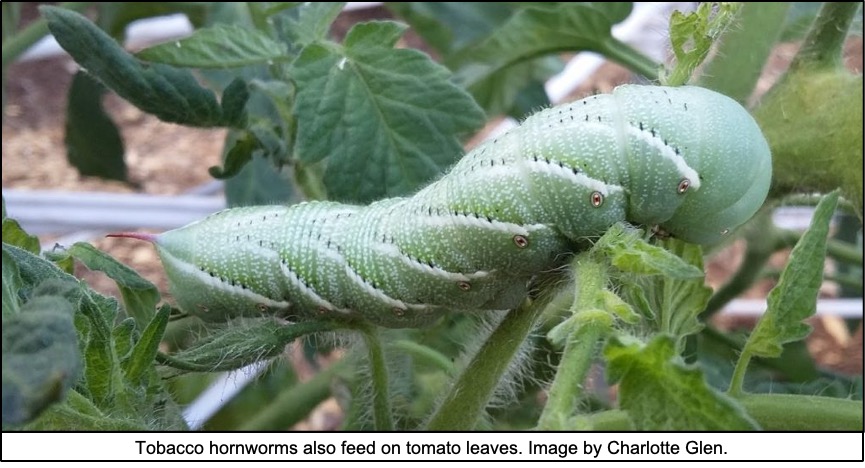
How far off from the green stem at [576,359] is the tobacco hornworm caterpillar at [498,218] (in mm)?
203

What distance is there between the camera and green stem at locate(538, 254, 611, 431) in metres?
0.46

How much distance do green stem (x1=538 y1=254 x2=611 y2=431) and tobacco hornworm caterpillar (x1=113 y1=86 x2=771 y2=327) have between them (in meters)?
0.20

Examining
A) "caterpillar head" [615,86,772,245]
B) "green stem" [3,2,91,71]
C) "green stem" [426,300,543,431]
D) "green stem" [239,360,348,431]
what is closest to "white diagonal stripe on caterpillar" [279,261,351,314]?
"green stem" [426,300,543,431]

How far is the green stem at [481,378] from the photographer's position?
2.39ft

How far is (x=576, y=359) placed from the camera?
0.48 m

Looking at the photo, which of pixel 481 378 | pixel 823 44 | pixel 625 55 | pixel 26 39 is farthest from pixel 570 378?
pixel 26 39

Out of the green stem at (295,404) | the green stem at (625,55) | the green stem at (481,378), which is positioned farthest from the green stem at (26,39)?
the green stem at (481,378)

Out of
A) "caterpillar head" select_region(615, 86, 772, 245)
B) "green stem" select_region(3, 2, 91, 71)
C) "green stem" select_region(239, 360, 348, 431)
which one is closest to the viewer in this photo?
"caterpillar head" select_region(615, 86, 772, 245)

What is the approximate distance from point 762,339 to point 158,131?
10.3ft

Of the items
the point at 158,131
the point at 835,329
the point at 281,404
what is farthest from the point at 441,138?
the point at 158,131

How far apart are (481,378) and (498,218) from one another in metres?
0.14

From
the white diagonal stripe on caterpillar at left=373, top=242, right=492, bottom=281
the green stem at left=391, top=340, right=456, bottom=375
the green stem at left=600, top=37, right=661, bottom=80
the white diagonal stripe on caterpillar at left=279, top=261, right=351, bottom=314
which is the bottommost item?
the green stem at left=391, top=340, right=456, bottom=375

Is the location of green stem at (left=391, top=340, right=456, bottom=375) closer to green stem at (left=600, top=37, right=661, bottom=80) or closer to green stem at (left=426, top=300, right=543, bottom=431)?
green stem at (left=426, top=300, right=543, bottom=431)

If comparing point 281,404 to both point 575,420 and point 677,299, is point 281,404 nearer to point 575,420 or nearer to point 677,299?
point 677,299
